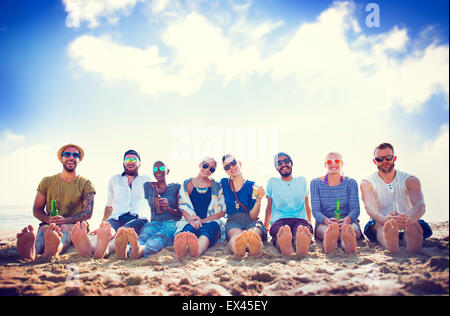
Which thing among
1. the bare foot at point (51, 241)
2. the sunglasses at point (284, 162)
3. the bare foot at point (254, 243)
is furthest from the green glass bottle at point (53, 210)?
the sunglasses at point (284, 162)

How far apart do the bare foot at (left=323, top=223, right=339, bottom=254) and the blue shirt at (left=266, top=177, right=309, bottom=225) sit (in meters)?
0.97

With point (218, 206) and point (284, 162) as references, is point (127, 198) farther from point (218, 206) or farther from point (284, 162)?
point (284, 162)

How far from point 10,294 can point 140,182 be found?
300 centimetres

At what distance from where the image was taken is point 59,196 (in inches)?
201

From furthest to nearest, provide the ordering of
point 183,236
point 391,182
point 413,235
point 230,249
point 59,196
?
point 59,196
point 391,182
point 230,249
point 183,236
point 413,235

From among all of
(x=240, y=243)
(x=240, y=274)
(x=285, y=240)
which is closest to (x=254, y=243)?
(x=240, y=243)

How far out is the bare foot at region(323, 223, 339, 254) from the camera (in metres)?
4.06

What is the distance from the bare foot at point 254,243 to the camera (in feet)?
13.4

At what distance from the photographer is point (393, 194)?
15.6 ft

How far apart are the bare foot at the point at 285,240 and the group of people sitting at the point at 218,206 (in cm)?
2

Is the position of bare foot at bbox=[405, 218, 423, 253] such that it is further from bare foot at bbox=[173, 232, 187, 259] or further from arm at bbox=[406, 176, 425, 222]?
bare foot at bbox=[173, 232, 187, 259]
